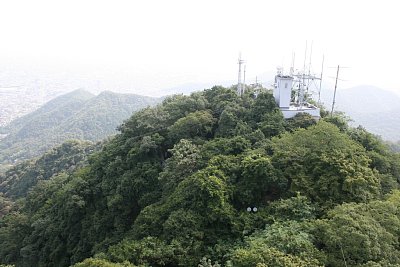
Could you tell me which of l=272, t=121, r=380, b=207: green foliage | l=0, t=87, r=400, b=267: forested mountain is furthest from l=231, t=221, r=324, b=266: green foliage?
l=272, t=121, r=380, b=207: green foliage

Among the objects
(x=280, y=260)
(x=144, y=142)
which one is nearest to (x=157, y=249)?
(x=280, y=260)

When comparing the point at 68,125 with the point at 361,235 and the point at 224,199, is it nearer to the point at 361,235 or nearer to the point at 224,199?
the point at 224,199

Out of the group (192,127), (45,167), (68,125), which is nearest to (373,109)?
(68,125)

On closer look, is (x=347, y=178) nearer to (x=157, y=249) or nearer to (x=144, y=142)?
(x=157, y=249)

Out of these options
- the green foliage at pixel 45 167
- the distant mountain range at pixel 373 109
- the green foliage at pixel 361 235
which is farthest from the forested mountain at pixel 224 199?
the distant mountain range at pixel 373 109

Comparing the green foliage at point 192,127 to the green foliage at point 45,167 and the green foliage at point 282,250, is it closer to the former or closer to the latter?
the green foliage at point 282,250

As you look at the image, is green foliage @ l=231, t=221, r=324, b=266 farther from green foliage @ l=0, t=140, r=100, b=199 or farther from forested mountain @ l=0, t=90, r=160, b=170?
forested mountain @ l=0, t=90, r=160, b=170

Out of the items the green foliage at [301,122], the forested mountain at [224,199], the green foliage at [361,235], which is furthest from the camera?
the green foliage at [301,122]
